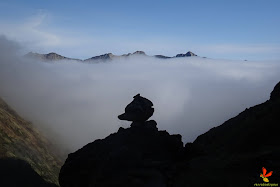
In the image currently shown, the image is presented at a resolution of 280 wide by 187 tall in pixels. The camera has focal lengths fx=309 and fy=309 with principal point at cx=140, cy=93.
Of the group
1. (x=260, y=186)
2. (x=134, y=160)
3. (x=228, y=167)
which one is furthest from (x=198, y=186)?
(x=134, y=160)

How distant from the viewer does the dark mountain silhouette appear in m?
61.1

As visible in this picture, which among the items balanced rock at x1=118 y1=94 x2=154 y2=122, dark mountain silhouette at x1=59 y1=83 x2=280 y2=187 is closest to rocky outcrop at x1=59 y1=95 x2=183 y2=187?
dark mountain silhouette at x1=59 y1=83 x2=280 y2=187

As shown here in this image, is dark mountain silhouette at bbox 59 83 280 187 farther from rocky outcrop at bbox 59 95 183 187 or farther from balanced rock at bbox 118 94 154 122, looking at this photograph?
balanced rock at bbox 118 94 154 122

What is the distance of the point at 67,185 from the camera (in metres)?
94.2

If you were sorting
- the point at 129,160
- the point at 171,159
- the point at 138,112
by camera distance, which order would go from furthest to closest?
the point at 138,112 < the point at 171,159 < the point at 129,160

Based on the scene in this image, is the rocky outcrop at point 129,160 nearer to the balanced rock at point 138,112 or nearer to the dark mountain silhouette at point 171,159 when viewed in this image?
the dark mountain silhouette at point 171,159

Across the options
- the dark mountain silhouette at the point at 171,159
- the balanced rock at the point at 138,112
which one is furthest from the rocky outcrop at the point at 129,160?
the balanced rock at the point at 138,112

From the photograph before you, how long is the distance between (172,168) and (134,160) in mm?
10362

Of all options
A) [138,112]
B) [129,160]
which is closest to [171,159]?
[129,160]

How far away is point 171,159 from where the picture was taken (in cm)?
8662

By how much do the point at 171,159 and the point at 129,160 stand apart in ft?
44.8

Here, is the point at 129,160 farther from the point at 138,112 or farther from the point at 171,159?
the point at 138,112

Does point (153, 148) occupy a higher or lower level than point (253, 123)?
lower

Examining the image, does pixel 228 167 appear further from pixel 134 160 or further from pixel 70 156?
pixel 70 156
